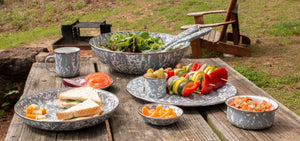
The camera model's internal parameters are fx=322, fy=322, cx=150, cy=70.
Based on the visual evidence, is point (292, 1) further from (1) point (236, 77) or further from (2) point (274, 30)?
(1) point (236, 77)

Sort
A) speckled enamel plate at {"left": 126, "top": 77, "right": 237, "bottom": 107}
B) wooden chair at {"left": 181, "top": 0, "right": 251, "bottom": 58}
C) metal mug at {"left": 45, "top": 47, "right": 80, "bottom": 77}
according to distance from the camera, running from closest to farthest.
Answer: speckled enamel plate at {"left": 126, "top": 77, "right": 237, "bottom": 107} < metal mug at {"left": 45, "top": 47, "right": 80, "bottom": 77} < wooden chair at {"left": 181, "top": 0, "right": 251, "bottom": 58}

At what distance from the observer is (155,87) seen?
1.77 meters

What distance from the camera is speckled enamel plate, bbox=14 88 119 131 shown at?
4.57 ft

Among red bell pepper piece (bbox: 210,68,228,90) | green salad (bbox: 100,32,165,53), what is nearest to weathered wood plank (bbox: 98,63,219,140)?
red bell pepper piece (bbox: 210,68,228,90)

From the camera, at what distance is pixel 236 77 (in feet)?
7.45

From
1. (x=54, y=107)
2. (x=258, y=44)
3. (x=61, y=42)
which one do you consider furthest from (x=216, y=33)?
(x=54, y=107)

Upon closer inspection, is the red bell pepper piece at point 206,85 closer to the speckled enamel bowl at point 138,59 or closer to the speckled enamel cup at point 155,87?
the speckled enamel cup at point 155,87

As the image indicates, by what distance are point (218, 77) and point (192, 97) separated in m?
0.21

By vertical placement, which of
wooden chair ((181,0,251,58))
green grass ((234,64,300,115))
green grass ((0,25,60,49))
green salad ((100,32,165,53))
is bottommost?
green grass ((234,64,300,115))

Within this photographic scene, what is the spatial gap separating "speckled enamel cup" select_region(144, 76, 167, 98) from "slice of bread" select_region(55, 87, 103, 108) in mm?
290

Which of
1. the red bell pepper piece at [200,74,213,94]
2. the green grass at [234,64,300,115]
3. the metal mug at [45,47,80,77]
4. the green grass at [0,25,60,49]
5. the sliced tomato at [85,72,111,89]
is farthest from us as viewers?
the green grass at [0,25,60,49]

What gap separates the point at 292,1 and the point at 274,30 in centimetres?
249

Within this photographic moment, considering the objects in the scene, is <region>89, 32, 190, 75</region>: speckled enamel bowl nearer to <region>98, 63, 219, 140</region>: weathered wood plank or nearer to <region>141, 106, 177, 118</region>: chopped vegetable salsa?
<region>98, 63, 219, 140</region>: weathered wood plank

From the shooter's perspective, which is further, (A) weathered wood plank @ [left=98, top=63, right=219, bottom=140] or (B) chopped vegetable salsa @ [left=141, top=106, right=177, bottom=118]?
(B) chopped vegetable salsa @ [left=141, top=106, right=177, bottom=118]
